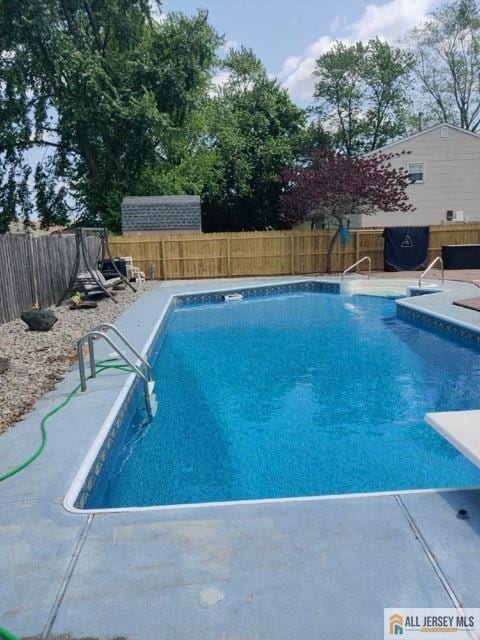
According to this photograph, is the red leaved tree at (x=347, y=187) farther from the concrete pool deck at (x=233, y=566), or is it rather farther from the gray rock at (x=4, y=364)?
the concrete pool deck at (x=233, y=566)

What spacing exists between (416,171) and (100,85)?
41.9 ft

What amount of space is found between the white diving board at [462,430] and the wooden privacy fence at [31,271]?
784 cm

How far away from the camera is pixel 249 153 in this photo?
24.8m

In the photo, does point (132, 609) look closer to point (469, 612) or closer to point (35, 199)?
point (469, 612)

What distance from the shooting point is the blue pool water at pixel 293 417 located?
3.97 metres

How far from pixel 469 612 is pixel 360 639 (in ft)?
1.56

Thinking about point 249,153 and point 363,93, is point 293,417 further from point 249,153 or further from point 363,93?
point 363,93

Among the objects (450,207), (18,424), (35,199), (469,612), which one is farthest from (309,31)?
(469,612)

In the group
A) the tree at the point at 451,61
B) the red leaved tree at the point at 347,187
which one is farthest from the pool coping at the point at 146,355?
the tree at the point at 451,61

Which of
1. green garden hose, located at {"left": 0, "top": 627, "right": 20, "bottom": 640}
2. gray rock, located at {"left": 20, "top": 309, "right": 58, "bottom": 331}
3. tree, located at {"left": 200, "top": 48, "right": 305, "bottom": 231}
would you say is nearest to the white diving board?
green garden hose, located at {"left": 0, "top": 627, "right": 20, "bottom": 640}

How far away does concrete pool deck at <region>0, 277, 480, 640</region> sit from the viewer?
1950mm

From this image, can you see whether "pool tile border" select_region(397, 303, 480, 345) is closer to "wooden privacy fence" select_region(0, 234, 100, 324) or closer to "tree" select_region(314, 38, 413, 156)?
"wooden privacy fence" select_region(0, 234, 100, 324)

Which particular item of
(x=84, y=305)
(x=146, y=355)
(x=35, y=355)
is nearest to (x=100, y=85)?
(x=84, y=305)

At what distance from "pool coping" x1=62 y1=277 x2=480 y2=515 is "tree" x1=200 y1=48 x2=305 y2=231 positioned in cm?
1019
